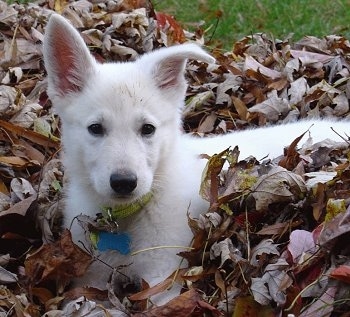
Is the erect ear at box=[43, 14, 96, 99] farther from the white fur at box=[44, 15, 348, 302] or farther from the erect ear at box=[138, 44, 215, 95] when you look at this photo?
the erect ear at box=[138, 44, 215, 95]

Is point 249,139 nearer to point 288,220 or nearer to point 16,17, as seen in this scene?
point 288,220

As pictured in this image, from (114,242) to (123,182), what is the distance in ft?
1.38

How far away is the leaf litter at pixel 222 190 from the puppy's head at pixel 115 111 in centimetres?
30

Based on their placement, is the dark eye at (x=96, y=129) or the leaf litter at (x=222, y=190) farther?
the dark eye at (x=96, y=129)

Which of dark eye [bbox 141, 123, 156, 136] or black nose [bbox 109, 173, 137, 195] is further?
dark eye [bbox 141, 123, 156, 136]

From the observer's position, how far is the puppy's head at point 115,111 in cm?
349

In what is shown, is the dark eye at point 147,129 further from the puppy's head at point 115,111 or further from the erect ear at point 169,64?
the erect ear at point 169,64

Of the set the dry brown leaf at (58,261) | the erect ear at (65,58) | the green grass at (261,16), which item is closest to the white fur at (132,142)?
the erect ear at (65,58)

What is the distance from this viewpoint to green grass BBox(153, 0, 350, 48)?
7867 millimetres

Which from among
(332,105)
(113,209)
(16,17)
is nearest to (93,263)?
(113,209)

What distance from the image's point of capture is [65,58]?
152 inches

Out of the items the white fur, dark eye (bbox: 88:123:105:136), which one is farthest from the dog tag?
dark eye (bbox: 88:123:105:136)

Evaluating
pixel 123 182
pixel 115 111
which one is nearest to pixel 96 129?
pixel 115 111

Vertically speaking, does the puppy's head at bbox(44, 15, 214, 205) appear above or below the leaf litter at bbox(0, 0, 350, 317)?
above
